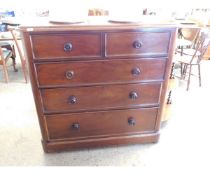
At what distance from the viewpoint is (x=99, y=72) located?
133 centimetres

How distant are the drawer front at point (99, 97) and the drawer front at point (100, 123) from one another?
0.06 m

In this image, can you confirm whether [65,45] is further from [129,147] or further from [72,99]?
[129,147]

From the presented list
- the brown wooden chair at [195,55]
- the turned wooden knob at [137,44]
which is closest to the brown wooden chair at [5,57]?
the turned wooden knob at [137,44]

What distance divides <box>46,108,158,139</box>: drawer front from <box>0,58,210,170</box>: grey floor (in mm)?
177

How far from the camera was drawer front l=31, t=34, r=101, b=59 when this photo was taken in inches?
46.2

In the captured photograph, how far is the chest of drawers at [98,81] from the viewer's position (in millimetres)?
1200

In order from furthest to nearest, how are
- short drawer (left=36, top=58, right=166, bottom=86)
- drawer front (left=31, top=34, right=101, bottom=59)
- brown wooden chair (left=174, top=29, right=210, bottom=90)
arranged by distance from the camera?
brown wooden chair (left=174, top=29, right=210, bottom=90)
short drawer (left=36, top=58, right=166, bottom=86)
drawer front (left=31, top=34, right=101, bottom=59)

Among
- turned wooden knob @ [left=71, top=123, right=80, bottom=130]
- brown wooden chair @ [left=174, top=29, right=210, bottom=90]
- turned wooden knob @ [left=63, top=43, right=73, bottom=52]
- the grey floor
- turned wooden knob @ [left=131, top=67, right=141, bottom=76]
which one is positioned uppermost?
turned wooden knob @ [left=63, top=43, right=73, bottom=52]

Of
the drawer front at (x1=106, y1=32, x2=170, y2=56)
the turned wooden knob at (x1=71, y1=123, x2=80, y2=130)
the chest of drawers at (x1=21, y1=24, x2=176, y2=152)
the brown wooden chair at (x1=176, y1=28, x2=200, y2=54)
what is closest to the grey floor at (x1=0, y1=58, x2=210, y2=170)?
the chest of drawers at (x1=21, y1=24, x2=176, y2=152)

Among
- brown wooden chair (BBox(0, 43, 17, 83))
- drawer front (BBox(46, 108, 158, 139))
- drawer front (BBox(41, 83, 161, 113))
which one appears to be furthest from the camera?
brown wooden chair (BBox(0, 43, 17, 83))

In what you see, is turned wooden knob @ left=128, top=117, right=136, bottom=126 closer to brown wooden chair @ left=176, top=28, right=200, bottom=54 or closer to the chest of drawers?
the chest of drawers

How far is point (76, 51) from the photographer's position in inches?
48.7

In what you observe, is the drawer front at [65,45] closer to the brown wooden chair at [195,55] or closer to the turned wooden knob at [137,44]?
the turned wooden knob at [137,44]

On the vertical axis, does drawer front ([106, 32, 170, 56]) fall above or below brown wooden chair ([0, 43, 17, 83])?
above
